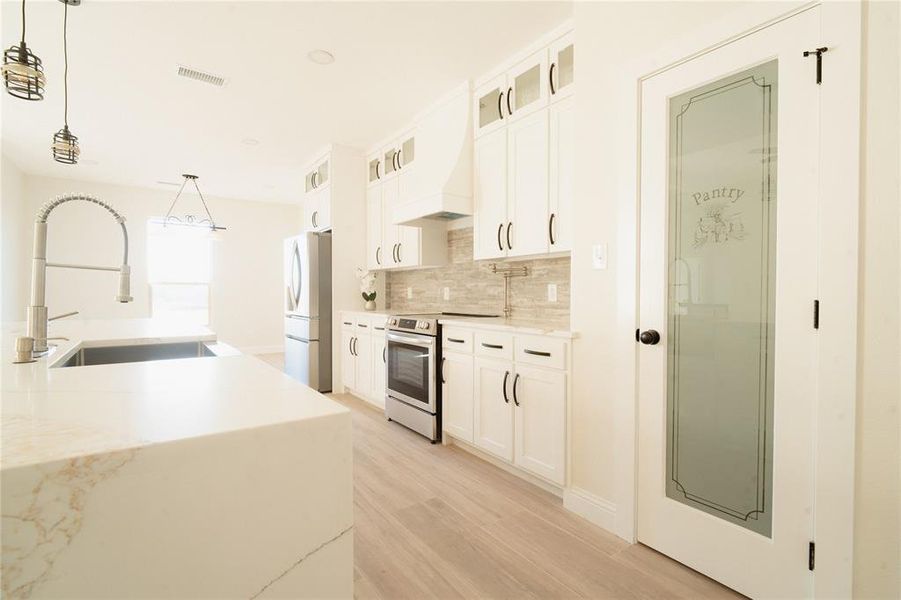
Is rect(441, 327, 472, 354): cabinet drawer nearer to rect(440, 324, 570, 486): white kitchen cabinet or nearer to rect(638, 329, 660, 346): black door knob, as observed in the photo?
rect(440, 324, 570, 486): white kitchen cabinet

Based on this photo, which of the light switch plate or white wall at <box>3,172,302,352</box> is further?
white wall at <box>3,172,302,352</box>

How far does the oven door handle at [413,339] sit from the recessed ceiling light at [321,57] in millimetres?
2134

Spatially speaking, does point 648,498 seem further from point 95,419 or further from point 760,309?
point 95,419

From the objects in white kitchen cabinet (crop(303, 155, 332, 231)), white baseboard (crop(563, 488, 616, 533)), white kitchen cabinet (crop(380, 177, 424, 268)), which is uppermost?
white kitchen cabinet (crop(303, 155, 332, 231))

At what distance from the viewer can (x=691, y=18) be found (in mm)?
1796

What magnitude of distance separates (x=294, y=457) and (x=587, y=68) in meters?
2.36

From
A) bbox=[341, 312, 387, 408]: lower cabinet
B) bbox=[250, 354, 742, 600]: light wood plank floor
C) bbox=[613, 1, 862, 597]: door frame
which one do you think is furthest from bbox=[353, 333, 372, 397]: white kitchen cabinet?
bbox=[613, 1, 862, 597]: door frame

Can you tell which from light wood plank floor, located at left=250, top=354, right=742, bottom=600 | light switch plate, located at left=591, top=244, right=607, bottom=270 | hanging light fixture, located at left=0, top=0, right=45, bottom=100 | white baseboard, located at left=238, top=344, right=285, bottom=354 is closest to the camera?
hanging light fixture, located at left=0, top=0, right=45, bottom=100

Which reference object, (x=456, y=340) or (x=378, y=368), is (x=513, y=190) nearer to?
(x=456, y=340)

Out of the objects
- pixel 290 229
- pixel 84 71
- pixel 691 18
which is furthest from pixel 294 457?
pixel 290 229

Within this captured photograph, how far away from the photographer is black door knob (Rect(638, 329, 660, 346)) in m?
1.91

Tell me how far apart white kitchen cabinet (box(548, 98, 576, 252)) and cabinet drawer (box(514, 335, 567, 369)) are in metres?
0.61

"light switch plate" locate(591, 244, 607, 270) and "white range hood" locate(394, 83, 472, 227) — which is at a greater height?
"white range hood" locate(394, 83, 472, 227)

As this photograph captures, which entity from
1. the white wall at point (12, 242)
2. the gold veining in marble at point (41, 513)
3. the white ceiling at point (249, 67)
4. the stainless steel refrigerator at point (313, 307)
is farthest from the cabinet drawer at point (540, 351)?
the white wall at point (12, 242)
